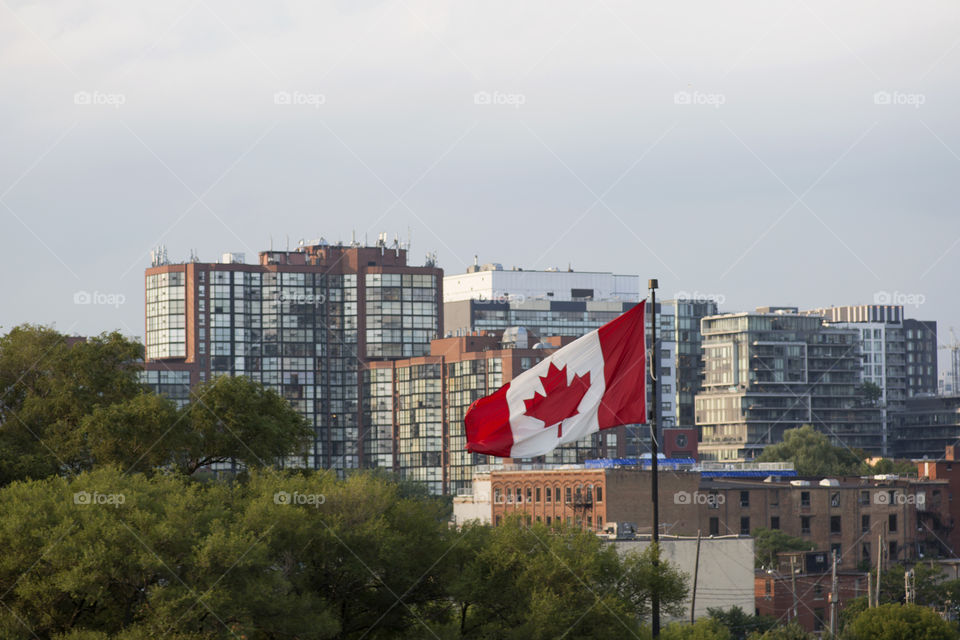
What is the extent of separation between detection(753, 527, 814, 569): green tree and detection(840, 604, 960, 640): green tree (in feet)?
107

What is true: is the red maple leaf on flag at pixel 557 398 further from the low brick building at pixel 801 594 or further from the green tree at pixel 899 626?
the low brick building at pixel 801 594

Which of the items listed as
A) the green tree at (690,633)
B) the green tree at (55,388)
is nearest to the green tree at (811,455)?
the green tree at (690,633)

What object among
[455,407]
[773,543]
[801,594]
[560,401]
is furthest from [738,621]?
[455,407]

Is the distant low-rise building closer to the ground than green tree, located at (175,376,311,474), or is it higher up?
closer to the ground

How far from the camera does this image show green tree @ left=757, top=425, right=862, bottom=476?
18550 cm

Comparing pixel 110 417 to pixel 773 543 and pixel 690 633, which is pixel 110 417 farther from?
pixel 773 543

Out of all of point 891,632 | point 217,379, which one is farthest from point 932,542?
point 217,379

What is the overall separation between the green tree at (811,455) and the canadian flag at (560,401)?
5929 inches

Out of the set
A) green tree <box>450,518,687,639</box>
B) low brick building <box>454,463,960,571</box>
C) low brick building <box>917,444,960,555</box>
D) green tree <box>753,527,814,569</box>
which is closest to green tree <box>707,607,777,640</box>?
green tree <box>753,527,814,569</box>

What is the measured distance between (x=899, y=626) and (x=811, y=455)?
112 meters

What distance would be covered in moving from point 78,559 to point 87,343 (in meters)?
20.9

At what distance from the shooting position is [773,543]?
122m

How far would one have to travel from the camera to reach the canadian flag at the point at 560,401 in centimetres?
3428

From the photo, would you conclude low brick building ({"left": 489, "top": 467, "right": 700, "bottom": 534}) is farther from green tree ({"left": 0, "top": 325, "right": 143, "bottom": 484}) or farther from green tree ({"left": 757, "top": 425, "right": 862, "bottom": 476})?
green tree ({"left": 0, "top": 325, "right": 143, "bottom": 484})
